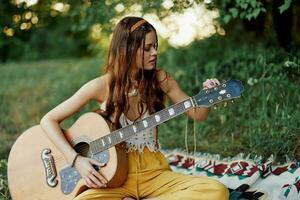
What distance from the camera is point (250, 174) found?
3.82 metres

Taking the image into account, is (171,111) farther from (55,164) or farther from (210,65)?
(210,65)

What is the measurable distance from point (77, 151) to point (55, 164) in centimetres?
15

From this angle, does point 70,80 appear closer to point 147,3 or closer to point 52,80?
point 52,80

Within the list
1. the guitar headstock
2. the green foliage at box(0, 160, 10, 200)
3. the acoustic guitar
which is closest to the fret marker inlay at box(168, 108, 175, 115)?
the acoustic guitar

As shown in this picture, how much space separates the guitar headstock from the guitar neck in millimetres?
65

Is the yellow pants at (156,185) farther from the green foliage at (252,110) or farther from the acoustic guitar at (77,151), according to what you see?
the green foliage at (252,110)

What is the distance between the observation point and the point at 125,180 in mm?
3297

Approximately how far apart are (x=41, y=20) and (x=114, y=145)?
85.8 inches

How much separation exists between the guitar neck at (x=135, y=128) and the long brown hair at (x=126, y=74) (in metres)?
0.09

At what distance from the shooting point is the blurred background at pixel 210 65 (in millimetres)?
4219

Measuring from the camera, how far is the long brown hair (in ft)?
10.8

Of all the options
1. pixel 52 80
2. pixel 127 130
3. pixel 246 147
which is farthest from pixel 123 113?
pixel 52 80

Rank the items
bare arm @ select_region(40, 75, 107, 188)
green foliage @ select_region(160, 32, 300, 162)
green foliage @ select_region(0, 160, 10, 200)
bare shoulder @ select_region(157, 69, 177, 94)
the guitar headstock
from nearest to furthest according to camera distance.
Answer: the guitar headstock
bare arm @ select_region(40, 75, 107, 188)
bare shoulder @ select_region(157, 69, 177, 94)
green foliage @ select_region(0, 160, 10, 200)
green foliage @ select_region(160, 32, 300, 162)

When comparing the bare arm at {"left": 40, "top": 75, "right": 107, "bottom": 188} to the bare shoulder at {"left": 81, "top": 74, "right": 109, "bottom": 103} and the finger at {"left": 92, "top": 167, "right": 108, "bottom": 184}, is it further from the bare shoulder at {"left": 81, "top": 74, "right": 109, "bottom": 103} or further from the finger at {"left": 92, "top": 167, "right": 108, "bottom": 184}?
the finger at {"left": 92, "top": 167, "right": 108, "bottom": 184}
